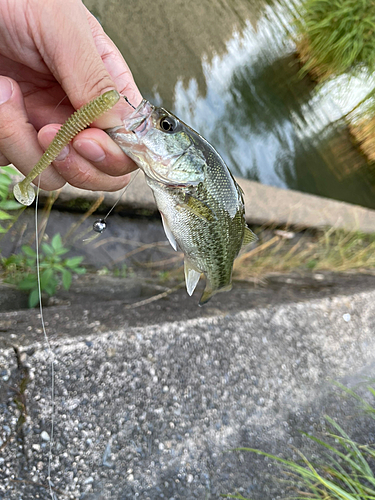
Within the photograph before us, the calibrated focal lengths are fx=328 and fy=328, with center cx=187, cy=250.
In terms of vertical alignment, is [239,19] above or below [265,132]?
above

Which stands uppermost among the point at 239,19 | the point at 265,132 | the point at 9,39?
the point at 239,19

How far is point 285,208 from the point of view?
4.23 m

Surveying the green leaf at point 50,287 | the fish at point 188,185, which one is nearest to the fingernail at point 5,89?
the fish at point 188,185

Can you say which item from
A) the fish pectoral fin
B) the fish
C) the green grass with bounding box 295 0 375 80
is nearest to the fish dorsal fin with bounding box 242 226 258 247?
the fish

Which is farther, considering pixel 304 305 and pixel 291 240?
pixel 291 240

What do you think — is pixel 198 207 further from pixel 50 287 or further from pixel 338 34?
pixel 338 34

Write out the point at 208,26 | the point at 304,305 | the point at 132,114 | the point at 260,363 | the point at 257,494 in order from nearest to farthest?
the point at 132,114
the point at 257,494
the point at 260,363
the point at 304,305
the point at 208,26

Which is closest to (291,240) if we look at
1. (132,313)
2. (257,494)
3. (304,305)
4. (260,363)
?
(304,305)

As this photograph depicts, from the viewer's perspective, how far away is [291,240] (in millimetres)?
4551

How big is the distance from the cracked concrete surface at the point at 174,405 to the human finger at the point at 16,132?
0.91 meters

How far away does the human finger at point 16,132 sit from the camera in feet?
4.60

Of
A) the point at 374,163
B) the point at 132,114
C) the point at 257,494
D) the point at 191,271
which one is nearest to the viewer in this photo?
the point at 132,114

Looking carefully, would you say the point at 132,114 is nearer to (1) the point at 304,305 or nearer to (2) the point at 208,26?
(1) the point at 304,305

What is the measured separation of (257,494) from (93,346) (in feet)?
4.28
